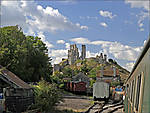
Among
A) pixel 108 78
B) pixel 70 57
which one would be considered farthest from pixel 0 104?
pixel 70 57

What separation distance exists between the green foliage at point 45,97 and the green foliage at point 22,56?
614 cm

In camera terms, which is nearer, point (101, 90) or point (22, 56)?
point (22, 56)

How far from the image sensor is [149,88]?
10.6 ft

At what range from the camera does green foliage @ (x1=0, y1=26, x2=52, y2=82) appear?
2631 centimetres

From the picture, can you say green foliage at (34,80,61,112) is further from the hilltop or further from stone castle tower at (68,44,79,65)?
stone castle tower at (68,44,79,65)

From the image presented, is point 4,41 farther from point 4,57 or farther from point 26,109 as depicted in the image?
point 26,109

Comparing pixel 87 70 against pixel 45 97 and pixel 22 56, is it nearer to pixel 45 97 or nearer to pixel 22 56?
pixel 22 56

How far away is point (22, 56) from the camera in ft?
93.1

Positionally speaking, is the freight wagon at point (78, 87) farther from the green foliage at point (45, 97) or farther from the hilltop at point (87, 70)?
the green foliage at point (45, 97)

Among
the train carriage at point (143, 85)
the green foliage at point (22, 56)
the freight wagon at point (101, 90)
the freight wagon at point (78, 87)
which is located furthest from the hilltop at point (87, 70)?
the train carriage at point (143, 85)

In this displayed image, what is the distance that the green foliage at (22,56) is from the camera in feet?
86.3

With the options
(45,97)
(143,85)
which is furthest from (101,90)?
(143,85)

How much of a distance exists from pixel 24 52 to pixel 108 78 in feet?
124

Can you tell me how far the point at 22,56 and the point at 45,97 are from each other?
1262cm
